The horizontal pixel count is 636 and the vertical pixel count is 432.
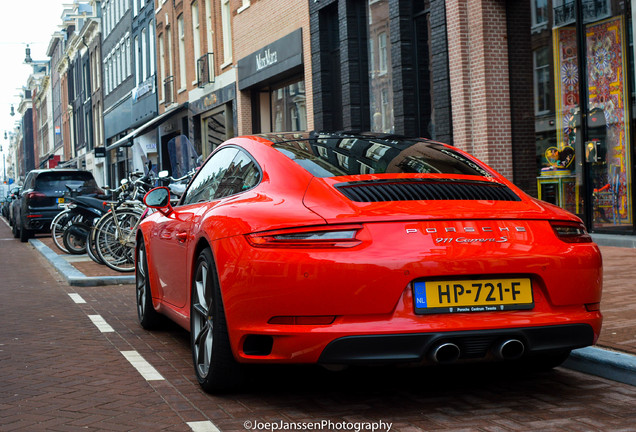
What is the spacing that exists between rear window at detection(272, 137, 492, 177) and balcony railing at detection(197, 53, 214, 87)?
79.1ft

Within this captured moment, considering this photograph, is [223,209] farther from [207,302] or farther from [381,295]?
[381,295]

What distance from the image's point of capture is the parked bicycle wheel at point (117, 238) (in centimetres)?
1216

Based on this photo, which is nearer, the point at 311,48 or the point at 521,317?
the point at 521,317

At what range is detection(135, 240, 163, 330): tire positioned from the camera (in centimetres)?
689

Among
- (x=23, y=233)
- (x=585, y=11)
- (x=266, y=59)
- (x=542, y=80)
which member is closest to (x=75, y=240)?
(x=23, y=233)

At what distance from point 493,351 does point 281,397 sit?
3.84 feet

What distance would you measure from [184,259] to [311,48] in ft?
52.9

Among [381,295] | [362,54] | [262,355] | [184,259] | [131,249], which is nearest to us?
[381,295]

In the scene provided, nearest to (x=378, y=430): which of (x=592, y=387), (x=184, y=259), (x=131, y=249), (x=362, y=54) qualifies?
(x=592, y=387)

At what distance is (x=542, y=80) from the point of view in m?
14.5

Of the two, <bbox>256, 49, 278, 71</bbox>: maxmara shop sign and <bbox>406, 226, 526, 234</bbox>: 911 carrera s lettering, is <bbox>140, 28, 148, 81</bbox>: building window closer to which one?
Result: <bbox>256, 49, 278, 71</bbox>: maxmara shop sign

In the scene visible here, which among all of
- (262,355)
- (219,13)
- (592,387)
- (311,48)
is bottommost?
(592,387)

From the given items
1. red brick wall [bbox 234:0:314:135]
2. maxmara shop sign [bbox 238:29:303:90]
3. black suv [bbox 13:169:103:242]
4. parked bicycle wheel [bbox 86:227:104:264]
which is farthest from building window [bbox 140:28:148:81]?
parked bicycle wheel [bbox 86:227:104:264]

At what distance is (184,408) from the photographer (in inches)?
172
